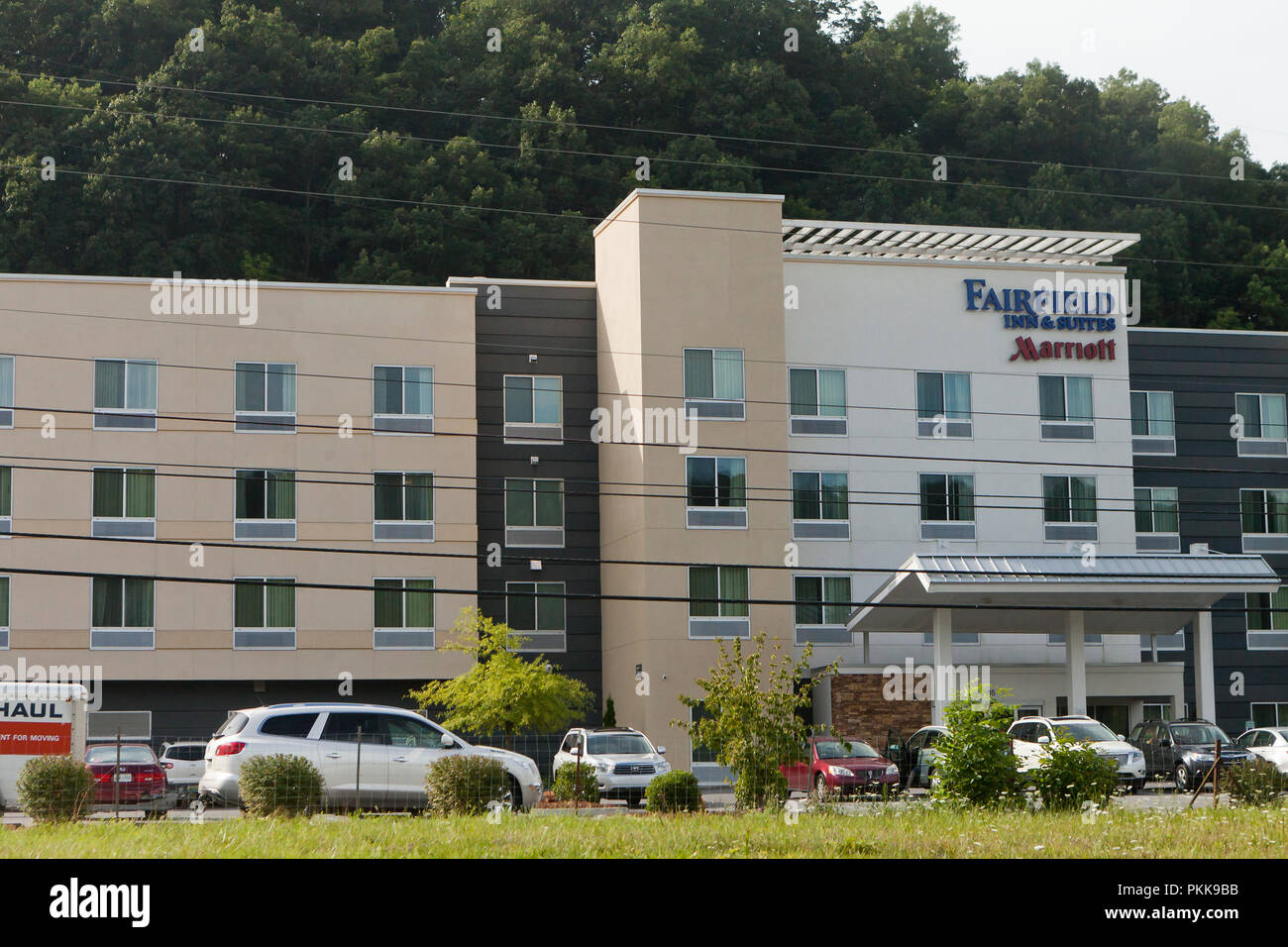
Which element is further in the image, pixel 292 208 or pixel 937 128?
pixel 937 128

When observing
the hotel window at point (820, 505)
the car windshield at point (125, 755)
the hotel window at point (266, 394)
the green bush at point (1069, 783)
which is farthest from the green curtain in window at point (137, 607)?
the green bush at point (1069, 783)

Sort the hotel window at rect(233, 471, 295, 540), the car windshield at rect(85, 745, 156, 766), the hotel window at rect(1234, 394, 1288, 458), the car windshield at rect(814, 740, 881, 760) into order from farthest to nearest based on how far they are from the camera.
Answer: the hotel window at rect(1234, 394, 1288, 458)
the hotel window at rect(233, 471, 295, 540)
the car windshield at rect(814, 740, 881, 760)
the car windshield at rect(85, 745, 156, 766)

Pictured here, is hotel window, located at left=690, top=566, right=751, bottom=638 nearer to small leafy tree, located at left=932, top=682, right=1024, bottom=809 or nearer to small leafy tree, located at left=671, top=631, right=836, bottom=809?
small leafy tree, located at left=671, top=631, right=836, bottom=809

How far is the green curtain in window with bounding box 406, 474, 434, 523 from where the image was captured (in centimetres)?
4306

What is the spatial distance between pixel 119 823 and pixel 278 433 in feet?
82.0

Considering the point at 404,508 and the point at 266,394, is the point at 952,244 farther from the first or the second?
the point at 266,394

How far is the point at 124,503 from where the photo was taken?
4166cm

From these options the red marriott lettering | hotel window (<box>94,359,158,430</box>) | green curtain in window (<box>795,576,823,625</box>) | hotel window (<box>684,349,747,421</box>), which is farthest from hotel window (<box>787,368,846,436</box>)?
hotel window (<box>94,359,158,430</box>)

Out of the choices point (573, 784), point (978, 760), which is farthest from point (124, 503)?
point (978, 760)

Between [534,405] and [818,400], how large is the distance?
27.5ft

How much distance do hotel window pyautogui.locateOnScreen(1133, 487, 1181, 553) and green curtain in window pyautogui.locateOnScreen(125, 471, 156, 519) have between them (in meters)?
29.6
